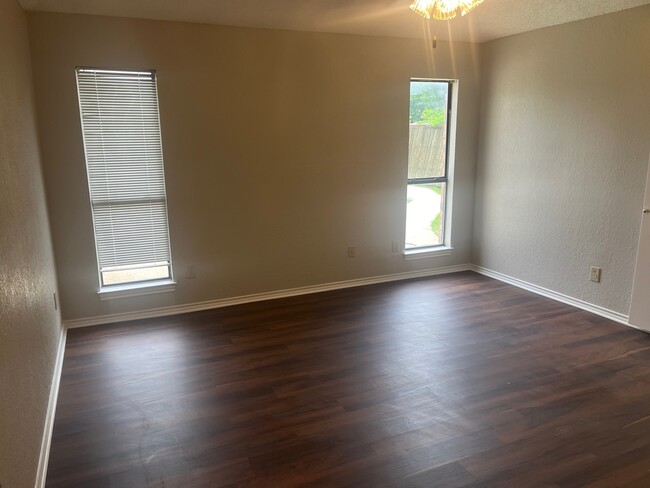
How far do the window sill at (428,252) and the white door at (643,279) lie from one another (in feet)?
6.26

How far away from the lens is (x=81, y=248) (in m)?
3.69

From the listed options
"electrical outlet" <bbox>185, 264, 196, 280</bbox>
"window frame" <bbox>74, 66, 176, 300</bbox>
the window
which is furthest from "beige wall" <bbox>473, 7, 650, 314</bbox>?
"window frame" <bbox>74, 66, 176, 300</bbox>

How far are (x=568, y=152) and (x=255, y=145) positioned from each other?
272cm

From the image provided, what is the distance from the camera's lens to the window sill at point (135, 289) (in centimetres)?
381

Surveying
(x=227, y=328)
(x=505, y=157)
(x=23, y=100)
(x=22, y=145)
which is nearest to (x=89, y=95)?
(x=23, y=100)

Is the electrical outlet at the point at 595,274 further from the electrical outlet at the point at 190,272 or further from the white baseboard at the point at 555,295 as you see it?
the electrical outlet at the point at 190,272

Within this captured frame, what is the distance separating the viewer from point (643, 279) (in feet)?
11.3

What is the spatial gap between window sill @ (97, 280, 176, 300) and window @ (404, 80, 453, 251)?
2510 millimetres

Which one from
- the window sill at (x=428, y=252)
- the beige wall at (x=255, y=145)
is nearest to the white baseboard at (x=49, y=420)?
the beige wall at (x=255, y=145)

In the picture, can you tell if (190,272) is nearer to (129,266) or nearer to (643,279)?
(129,266)

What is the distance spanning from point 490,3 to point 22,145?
328 cm

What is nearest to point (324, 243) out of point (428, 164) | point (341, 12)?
point (428, 164)

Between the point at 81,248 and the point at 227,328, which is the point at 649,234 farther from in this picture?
the point at 81,248

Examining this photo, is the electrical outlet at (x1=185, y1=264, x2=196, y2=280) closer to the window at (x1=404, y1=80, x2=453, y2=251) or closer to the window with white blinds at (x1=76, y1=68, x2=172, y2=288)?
the window with white blinds at (x1=76, y1=68, x2=172, y2=288)
